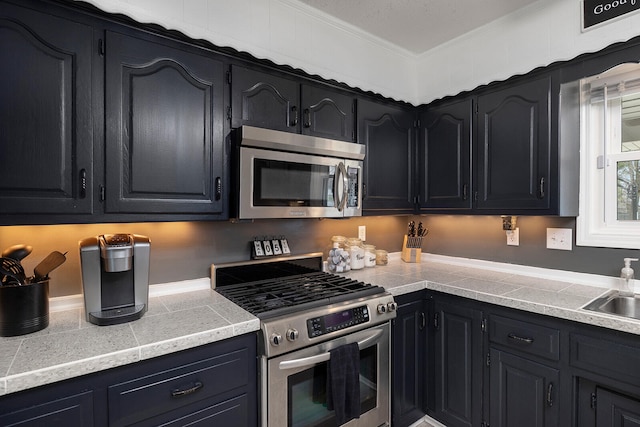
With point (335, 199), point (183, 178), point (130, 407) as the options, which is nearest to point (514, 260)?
point (335, 199)

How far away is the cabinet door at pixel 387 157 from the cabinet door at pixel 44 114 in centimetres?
150

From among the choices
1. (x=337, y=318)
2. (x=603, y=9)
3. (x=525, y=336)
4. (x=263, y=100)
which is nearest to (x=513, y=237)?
(x=525, y=336)

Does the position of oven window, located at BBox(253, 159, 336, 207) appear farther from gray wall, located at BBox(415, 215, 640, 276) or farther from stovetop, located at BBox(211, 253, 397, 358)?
gray wall, located at BBox(415, 215, 640, 276)

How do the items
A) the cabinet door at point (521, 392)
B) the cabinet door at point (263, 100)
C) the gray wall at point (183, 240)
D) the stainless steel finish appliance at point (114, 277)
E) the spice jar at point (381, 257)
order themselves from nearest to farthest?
1. the stainless steel finish appliance at point (114, 277)
2. the gray wall at point (183, 240)
3. the cabinet door at point (521, 392)
4. the cabinet door at point (263, 100)
5. the spice jar at point (381, 257)

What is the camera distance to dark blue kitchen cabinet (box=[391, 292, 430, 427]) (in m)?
1.94

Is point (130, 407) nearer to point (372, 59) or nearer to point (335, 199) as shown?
point (335, 199)

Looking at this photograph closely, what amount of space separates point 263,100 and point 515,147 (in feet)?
4.97

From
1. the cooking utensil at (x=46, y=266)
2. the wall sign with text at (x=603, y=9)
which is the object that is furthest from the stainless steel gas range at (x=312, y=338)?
the wall sign with text at (x=603, y=9)

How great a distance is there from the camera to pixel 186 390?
1.21 meters

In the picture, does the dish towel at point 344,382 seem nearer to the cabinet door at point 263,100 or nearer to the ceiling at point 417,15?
the cabinet door at point 263,100

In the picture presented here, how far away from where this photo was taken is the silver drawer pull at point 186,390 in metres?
1.19

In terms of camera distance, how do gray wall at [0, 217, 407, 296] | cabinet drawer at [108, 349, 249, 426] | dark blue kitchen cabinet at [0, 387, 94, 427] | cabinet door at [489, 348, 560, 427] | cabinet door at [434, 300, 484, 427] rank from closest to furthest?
dark blue kitchen cabinet at [0, 387, 94, 427]
cabinet drawer at [108, 349, 249, 426]
gray wall at [0, 217, 407, 296]
cabinet door at [489, 348, 560, 427]
cabinet door at [434, 300, 484, 427]

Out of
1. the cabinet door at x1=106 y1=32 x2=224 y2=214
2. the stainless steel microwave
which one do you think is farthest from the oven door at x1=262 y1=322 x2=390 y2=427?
the cabinet door at x1=106 y1=32 x2=224 y2=214

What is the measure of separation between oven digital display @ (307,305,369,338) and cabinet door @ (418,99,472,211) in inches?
44.6
